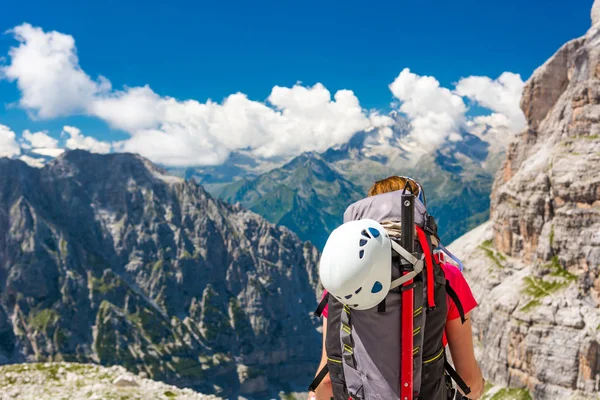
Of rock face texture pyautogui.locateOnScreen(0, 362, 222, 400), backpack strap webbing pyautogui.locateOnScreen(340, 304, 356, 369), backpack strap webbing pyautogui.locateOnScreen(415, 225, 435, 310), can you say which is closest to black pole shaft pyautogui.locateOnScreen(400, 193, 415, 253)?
backpack strap webbing pyautogui.locateOnScreen(415, 225, 435, 310)

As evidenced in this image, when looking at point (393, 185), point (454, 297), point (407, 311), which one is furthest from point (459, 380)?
point (393, 185)

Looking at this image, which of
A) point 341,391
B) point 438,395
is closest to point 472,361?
point 438,395

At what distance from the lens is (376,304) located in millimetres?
6156

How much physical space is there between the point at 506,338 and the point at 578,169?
48.8 metres

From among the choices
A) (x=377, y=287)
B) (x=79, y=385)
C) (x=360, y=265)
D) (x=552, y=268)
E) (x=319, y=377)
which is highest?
(x=360, y=265)

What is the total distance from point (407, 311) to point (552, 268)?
446 feet

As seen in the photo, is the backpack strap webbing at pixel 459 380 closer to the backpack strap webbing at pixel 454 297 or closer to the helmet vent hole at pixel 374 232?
the backpack strap webbing at pixel 454 297

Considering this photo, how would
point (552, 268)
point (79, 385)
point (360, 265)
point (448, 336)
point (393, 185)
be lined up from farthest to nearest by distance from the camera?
point (552, 268)
point (79, 385)
point (393, 185)
point (448, 336)
point (360, 265)

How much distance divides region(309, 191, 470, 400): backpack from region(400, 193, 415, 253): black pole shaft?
0.01 meters

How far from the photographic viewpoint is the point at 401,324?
20.5ft

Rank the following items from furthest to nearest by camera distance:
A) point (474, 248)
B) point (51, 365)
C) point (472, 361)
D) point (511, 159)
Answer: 1. point (511, 159)
2. point (474, 248)
3. point (51, 365)
4. point (472, 361)

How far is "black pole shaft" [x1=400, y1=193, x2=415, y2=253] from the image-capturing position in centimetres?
604

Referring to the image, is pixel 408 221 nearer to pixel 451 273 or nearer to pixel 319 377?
pixel 451 273

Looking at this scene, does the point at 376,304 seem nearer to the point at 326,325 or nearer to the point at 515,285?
the point at 326,325
